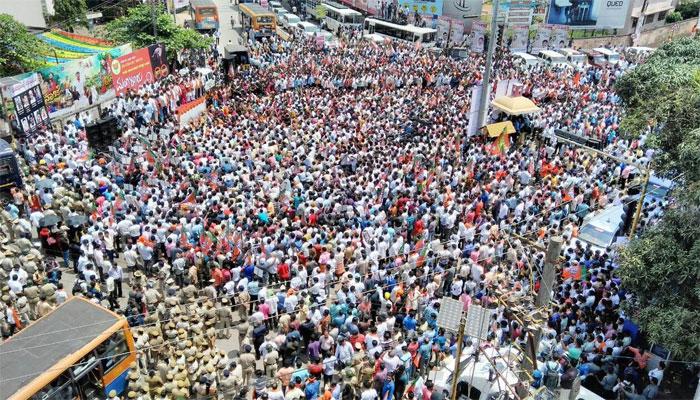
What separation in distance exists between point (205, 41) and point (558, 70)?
61.6 ft

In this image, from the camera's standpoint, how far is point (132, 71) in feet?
76.0

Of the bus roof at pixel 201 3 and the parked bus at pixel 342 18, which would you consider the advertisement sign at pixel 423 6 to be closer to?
the parked bus at pixel 342 18

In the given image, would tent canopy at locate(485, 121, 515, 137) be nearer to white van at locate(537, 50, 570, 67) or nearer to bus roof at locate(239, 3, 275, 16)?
white van at locate(537, 50, 570, 67)

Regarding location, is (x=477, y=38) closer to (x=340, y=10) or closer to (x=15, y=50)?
(x=340, y=10)

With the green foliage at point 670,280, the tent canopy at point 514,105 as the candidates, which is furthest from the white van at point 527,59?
the green foliage at point 670,280

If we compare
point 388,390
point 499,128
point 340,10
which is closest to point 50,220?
point 388,390

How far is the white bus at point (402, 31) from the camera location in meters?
36.7

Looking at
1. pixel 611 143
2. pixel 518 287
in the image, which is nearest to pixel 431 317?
pixel 518 287

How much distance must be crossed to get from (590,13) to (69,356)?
3988 cm

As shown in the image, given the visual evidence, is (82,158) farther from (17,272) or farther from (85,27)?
(85,27)

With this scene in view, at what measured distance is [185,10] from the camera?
4594 cm

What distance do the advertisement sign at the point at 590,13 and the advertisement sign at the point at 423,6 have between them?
7695 millimetres

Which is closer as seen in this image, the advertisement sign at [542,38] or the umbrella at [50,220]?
the umbrella at [50,220]

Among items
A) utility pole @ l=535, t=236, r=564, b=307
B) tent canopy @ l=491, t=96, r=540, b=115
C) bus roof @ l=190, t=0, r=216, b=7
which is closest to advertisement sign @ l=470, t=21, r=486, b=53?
tent canopy @ l=491, t=96, r=540, b=115
